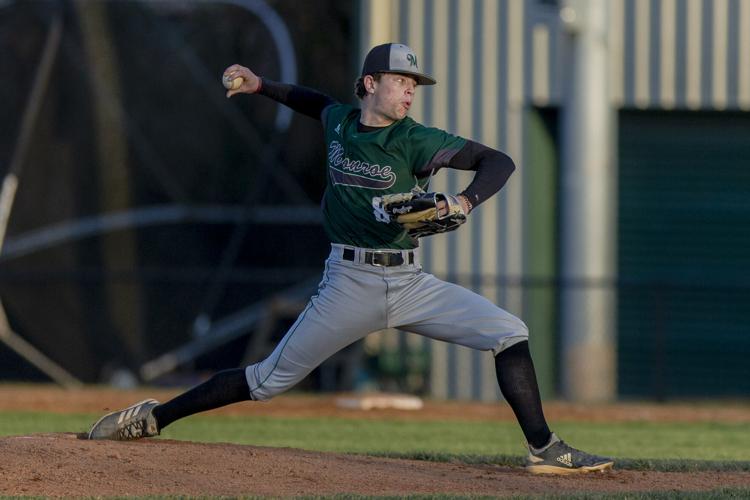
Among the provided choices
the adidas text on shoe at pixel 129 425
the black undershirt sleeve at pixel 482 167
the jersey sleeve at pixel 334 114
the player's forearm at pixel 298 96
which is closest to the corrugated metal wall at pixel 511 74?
the player's forearm at pixel 298 96

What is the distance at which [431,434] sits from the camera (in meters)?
11.4

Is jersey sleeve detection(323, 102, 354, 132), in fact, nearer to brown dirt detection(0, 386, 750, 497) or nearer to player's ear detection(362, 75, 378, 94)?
player's ear detection(362, 75, 378, 94)

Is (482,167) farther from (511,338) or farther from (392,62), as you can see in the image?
(511,338)

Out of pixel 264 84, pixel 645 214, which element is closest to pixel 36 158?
pixel 645 214

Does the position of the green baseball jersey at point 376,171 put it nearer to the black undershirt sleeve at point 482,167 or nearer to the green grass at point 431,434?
the black undershirt sleeve at point 482,167

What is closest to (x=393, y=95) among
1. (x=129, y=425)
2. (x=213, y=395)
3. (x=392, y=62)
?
(x=392, y=62)

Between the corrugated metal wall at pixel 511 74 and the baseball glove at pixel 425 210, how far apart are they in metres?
9.93

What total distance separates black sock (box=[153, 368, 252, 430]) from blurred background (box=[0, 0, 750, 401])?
884 cm

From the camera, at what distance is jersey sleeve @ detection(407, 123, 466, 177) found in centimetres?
682

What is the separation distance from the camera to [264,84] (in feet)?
25.0

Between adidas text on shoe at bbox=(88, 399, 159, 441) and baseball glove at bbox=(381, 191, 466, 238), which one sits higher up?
baseball glove at bbox=(381, 191, 466, 238)

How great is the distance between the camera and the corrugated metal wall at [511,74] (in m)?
16.7

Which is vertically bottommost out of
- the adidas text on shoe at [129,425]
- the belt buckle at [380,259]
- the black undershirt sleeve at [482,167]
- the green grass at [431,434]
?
the green grass at [431,434]

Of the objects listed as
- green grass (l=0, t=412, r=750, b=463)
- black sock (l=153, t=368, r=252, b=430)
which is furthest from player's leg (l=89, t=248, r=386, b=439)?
green grass (l=0, t=412, r=750, b=463)
